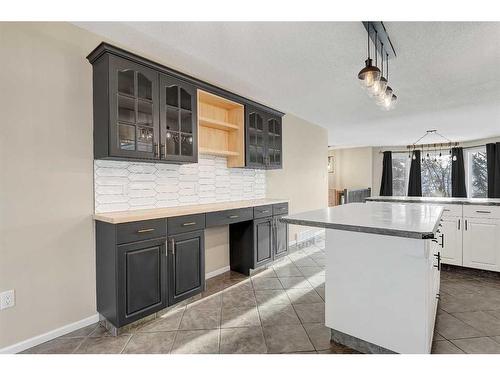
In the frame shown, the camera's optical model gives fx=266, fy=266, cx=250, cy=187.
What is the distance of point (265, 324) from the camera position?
2.21 metres

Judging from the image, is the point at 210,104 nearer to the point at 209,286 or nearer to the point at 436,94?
the point at 209,286

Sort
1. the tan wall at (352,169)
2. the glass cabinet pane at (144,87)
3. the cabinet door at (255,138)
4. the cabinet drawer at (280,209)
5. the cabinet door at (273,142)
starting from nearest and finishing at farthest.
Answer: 1. the glass cabinet pane at (144,87)
2. the cabinet door at (255,138)
3. the cabinet drawer at (280,209)
4. the cabinet door at (273,142)
5. the tan wall at (352,169)

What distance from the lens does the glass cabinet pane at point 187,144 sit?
2652 millimetres

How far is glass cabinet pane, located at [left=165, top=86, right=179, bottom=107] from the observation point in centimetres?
251

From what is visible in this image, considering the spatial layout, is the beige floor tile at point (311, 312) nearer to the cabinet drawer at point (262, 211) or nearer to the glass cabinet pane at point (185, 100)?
the cabinet drawer at point (262, 211)

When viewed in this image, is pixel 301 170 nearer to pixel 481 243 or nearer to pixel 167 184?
pixel 481 243

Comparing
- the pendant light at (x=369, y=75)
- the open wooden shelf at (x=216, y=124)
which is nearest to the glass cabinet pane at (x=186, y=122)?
the open wooden shelf at (x=216, y=124)

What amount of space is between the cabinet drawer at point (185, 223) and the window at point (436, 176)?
826cm

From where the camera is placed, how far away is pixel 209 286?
3.04 m

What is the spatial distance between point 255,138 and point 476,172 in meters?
7.45

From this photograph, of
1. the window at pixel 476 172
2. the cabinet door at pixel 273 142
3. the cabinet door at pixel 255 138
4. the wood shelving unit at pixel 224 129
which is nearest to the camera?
the wood shelving unit at pixel 224 129

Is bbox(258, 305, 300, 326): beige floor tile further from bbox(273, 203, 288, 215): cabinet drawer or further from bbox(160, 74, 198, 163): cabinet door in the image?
bbox(160, 74, 198, 163): cabinet door
